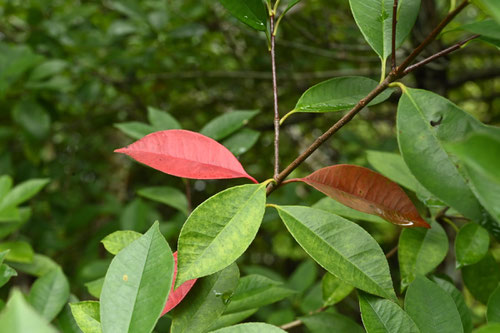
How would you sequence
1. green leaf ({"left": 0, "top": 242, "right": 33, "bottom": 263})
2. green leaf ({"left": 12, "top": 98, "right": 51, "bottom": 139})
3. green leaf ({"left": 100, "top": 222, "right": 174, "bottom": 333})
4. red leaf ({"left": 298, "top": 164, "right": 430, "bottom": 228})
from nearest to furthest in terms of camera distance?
green leaf ({"left": 100, "top": 222, "right": 174, "bottom": 333})
red leaf ({"left": 298, "top": 164, "right": 430, "bottom": 228})
green leaf ({"left": 0, "top": 242, "right": 33, "bottom": 263})
green leaf ({"left": 12, "top": 98, "right": 51, "bottom": 139})

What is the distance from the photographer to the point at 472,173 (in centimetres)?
39

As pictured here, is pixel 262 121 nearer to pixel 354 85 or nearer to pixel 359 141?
pixel 359 141

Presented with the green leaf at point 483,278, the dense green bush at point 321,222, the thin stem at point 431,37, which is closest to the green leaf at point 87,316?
the dense green bush at point 321,222

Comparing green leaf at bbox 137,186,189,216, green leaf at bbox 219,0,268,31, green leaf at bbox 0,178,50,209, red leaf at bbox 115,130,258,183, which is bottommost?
green leaf at bbox 0,178,50,209

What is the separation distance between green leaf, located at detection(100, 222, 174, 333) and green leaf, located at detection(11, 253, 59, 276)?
55cm

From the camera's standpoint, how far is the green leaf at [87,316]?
1.70ft

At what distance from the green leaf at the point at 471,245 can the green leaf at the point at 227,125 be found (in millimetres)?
526

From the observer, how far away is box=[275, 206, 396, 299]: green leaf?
0.52 meters

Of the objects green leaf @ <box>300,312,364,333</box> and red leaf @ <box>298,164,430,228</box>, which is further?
green leaf @ <box>300,312,364,333</box>

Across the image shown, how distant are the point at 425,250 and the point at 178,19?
65.5 inches

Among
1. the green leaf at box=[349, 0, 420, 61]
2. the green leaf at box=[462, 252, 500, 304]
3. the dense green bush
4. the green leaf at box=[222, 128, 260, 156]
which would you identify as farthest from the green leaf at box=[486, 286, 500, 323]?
the green leaf at box=[222, 128, 260, 156]

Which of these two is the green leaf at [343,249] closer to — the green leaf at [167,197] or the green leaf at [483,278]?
the green leaf at [483,278]

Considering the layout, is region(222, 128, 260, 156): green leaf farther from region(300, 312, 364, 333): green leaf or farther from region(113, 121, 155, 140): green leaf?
region(300, 312, 364, 333): green leaf

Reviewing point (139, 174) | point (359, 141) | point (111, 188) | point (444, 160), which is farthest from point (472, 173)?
point (111, 188)
